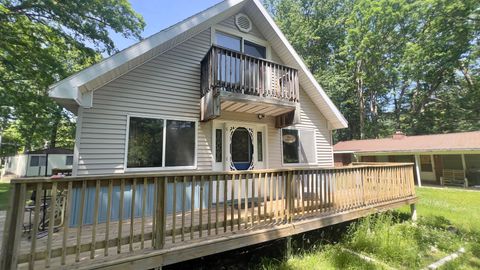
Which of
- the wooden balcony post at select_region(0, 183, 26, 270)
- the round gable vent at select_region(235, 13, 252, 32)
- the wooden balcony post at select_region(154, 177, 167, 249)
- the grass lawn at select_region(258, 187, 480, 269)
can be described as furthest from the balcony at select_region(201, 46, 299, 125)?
the wooden balcony post at select_region(0, 183, 26, 270)

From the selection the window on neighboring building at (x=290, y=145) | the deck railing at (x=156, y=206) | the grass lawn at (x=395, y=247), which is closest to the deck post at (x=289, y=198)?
the deck railing at (x=156, y=206)

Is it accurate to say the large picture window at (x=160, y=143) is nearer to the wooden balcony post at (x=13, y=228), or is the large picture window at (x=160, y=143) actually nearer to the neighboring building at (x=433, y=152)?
Result: the wooden balcony post at (x=13, y=228)

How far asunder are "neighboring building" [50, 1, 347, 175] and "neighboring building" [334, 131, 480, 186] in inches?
488

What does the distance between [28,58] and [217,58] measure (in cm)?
967

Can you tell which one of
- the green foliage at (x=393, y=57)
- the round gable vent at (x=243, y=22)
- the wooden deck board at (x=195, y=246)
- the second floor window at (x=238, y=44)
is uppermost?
the green foliage at (x=393, y=57)

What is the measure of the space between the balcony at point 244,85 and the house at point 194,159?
0.03 meters

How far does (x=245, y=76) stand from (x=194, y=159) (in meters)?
2.58

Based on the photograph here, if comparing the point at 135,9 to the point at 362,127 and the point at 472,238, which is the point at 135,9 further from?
the point at 362,127

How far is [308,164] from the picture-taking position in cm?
847

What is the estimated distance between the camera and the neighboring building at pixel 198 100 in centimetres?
518

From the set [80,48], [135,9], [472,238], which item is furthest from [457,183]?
[80,48]

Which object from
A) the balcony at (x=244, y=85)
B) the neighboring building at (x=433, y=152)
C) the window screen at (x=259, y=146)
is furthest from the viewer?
the neighboring building at (x=433, y=152)

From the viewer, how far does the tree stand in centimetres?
1023

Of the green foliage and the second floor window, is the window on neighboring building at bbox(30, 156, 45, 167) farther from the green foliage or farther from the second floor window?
the green foliage
